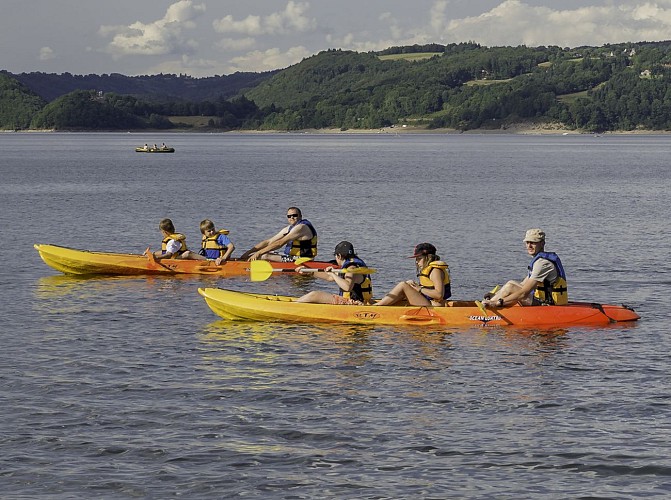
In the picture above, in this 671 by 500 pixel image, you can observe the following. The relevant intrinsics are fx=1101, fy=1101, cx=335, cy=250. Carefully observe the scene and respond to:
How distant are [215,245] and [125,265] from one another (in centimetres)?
255

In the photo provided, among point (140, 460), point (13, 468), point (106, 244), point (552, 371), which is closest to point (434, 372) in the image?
point (552, 371)

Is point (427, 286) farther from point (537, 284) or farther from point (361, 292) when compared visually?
point (537, 284)

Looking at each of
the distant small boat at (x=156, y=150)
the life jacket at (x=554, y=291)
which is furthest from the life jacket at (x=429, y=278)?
the distant small boat at (x=156, y=150)

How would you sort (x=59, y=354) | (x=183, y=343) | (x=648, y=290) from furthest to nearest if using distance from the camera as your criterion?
(x=648, y=290) < (x=183, y=343) < (x=59, y=354)

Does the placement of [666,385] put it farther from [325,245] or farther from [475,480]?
[325,245]

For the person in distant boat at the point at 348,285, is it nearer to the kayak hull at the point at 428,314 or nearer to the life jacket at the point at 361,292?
the life jacket at the point at 361,292

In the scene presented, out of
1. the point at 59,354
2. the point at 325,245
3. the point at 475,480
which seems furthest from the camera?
the point at 325,245

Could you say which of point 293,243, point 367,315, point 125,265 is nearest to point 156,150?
point 125,265

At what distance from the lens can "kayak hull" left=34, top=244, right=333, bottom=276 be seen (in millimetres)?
29719

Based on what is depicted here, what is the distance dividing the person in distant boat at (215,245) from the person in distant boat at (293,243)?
2.01ft

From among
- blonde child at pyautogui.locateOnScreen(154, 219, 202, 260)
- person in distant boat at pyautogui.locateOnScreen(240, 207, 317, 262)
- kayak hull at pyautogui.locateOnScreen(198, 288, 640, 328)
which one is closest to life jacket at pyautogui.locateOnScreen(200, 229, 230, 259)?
blonde child at pyautogui.locateOnScreen(154, 219, 202, 260)

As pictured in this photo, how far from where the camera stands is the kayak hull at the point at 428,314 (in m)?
21.6

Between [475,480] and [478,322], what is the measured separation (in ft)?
29.6

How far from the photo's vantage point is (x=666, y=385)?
17.2 meters
